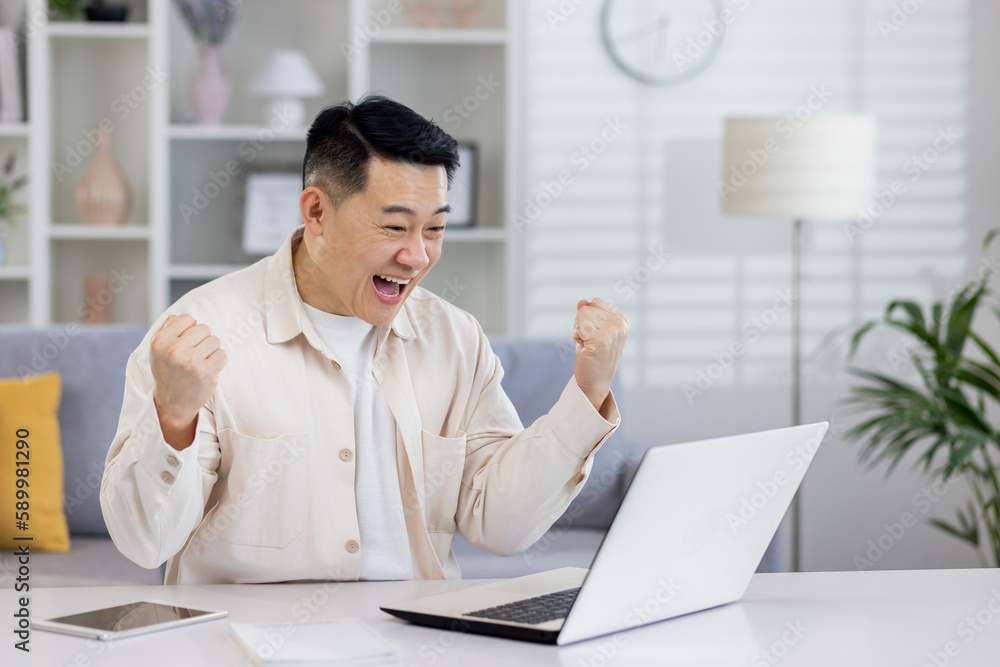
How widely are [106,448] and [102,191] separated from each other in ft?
3.49

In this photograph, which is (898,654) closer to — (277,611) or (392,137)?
(277,611)

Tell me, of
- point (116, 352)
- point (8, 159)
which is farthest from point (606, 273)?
point (8, 159)

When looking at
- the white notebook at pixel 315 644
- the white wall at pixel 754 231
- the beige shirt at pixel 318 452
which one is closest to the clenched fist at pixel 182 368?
the beige shirt at pixel 318 452

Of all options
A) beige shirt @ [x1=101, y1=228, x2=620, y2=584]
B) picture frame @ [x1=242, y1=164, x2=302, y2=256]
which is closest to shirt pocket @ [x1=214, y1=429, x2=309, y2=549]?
beige shirt @ [x1=101, y1=228, x2=620, y2=584]

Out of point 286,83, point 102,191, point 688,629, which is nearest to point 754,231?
point 286,83

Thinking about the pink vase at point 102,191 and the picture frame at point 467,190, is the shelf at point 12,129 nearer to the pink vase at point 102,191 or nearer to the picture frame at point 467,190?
the pink vase at point 102,191

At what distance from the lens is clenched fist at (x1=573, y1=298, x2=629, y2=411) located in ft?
4.19

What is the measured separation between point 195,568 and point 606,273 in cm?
223

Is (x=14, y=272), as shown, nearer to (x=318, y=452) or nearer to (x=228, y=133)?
(x=228, y=133)

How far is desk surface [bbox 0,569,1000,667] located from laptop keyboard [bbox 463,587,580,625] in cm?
3

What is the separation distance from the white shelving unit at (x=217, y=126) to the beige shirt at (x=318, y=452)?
174 centimetres

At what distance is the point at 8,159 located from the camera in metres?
3.24

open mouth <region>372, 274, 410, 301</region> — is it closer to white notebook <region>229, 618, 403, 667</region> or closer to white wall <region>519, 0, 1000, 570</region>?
white notebook <region>229, 618, 403, 667</region>

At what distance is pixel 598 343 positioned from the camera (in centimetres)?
127
